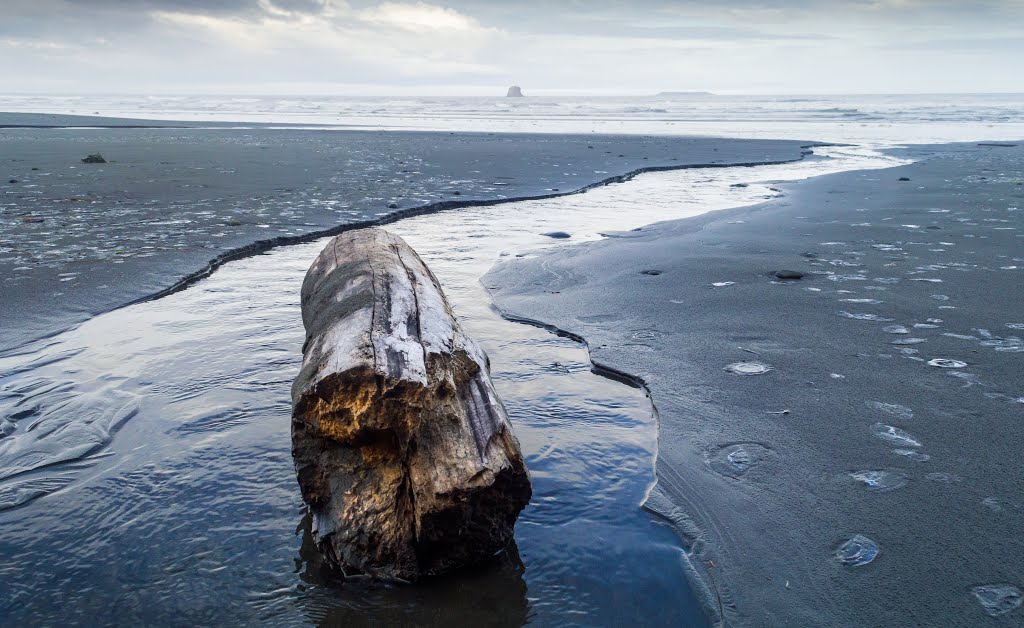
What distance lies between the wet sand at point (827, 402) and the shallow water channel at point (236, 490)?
247mm

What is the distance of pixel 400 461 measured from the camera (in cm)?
265

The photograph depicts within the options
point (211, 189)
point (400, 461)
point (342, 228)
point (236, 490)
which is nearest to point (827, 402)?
point (400, 461)

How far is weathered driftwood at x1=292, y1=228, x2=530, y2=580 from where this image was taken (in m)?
2.55

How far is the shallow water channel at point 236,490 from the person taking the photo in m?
2.46

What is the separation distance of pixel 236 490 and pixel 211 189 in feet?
31.0

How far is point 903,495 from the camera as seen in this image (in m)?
2.92

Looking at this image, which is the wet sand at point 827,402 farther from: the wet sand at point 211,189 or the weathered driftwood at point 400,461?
the wet sand at point 211,189

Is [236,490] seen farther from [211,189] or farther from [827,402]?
[211,189]

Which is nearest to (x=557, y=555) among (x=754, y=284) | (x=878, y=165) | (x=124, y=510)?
(x=124, y=510)

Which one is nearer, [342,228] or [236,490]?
[236,490]

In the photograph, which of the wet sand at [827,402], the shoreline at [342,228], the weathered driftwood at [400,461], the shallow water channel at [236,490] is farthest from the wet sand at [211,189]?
the weathered driftwood at [400,461]

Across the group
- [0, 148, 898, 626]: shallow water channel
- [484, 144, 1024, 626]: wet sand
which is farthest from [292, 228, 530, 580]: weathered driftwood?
[484, 144, 1024, 626]: wet sand

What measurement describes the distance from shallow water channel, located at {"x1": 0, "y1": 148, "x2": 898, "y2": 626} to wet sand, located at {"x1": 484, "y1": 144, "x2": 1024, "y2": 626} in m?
0.25

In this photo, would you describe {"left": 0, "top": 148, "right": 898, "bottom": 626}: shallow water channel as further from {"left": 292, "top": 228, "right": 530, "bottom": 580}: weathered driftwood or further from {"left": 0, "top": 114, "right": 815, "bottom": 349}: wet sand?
{"left": 0, "top": 114, "right": 815, "bottom": 349}: wet sand
